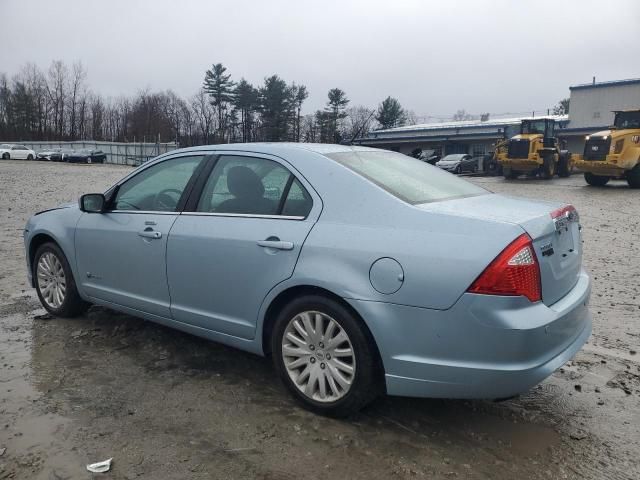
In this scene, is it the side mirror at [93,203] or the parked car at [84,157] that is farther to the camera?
the parked car at [84,157]

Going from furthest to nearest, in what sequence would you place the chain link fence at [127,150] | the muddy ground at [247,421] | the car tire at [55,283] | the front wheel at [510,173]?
1. the chain link fence at [127,150]
2. the front wheel at [510,173]
3. the car tire at [55,283]
4. the muddy ground at [247,421]

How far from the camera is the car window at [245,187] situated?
3436mm

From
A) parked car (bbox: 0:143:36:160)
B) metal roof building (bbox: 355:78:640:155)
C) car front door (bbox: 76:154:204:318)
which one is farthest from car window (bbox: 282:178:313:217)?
parked car (bbox: 0:143:36:160)

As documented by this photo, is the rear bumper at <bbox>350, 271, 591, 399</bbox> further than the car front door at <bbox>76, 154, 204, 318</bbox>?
No

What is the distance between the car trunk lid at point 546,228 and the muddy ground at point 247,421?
0.80m

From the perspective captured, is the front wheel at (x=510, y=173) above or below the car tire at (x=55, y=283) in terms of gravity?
above

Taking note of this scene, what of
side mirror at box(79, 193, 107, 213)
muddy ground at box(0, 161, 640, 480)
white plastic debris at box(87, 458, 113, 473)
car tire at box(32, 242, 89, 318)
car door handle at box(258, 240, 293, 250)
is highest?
side mirror at box(79, 193, 107, 213)

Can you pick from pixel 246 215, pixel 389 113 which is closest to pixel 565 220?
pixel 246 215

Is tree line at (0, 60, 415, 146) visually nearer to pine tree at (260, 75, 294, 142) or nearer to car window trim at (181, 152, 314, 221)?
pine tree at (260, 75, 294, 142)

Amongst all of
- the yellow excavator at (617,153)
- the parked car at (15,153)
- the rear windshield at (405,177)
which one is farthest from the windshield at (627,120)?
the parked car at (15,153)

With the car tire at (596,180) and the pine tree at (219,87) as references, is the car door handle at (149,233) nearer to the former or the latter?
the car tire at (596,180)

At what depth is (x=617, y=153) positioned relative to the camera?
20.0m

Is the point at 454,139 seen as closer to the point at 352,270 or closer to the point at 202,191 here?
the point at 202,191

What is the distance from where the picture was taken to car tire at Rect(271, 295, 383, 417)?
9.58ft
